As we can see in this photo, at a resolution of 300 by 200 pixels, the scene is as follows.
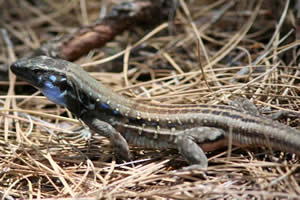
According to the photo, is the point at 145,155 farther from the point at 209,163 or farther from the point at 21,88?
the point at 21,88

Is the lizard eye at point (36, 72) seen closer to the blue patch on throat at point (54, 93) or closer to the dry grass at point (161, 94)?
the blue patch on throat at point (54, 93)

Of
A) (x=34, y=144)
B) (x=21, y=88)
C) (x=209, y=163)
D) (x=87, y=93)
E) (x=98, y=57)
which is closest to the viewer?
(x=209, y=163)

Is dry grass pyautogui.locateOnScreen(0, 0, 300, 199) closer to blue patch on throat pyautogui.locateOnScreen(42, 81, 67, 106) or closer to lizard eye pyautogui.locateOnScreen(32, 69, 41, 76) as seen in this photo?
blue patch on throat pyautogui.locateOnScreen(42, 81, 67, 106)

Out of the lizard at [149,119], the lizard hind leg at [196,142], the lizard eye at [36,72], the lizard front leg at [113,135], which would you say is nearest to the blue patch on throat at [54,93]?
the lizard at [149,119]

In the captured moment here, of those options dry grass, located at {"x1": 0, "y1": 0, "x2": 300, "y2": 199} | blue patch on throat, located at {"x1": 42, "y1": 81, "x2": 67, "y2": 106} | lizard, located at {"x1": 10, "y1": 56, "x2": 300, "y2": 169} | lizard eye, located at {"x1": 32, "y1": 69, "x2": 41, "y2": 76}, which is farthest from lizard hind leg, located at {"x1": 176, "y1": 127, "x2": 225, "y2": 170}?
lizard eye, located at {"x1": 32, "y1": 69, "x2": 41, "y2": 76}

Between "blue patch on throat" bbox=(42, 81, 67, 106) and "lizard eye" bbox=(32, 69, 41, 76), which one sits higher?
"lizard eye" bbox=(32, 69, 41, 76)

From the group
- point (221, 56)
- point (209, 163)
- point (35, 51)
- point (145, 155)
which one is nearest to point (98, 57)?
point (35, 51)
